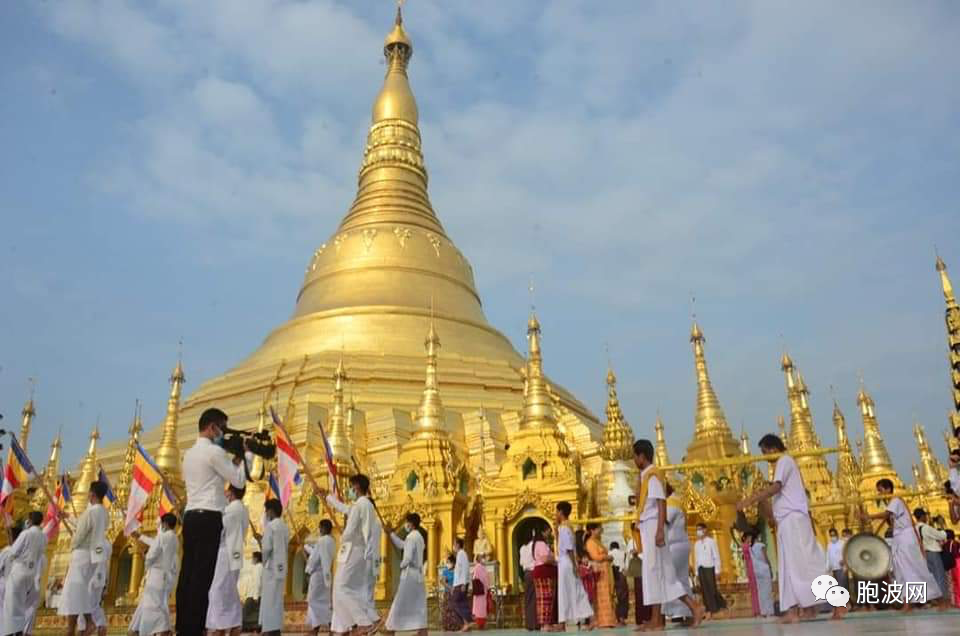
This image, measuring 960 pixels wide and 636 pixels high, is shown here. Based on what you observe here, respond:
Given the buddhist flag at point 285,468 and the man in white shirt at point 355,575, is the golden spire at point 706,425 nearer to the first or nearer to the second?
the buddhist flag at point 285,468

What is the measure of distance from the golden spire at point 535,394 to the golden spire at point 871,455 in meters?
12.9

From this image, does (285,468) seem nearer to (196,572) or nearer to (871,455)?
(196,572)

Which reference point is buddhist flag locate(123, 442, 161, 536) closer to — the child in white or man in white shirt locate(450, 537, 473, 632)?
man in white shirt locate(450, 537, 473, 632)

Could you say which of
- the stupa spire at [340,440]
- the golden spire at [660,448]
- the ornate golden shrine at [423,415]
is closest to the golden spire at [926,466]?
the ornate golden shrine at [423,415]

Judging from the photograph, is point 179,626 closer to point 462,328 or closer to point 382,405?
point 382,405

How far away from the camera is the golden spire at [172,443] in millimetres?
26266

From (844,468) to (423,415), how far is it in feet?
48.9

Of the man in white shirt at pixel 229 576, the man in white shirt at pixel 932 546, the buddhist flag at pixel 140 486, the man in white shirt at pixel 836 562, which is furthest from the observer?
the buddhist flag at pixel 140 486

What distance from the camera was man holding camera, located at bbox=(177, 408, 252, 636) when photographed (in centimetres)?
626

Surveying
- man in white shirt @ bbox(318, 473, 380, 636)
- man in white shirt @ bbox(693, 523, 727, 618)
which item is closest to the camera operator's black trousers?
man in white shirt @ bbox(318, 473, 380, 636)

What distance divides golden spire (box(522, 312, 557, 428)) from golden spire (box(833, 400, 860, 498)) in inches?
373

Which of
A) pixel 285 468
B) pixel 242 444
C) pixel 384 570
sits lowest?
pixel 384 570

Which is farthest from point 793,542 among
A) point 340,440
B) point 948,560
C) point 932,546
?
point 340,440

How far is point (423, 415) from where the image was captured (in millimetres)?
23266
